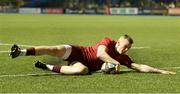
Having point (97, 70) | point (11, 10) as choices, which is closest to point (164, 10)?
point (11, 10)

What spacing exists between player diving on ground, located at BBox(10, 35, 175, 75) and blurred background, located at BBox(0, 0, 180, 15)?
54193 mm

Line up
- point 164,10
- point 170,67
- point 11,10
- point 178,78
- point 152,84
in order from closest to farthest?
1. point 152,84
2. point 178,78
3. point 170,67
4. point 164,10
5. point 11,10

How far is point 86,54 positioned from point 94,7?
195 feet

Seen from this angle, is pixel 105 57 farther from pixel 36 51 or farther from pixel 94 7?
pixel 94 7

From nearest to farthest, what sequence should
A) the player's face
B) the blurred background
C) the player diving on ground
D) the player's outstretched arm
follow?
the player diving on ground, the player's face, the player's outstretched arm, the blurred background

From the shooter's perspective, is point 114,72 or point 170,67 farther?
point 170,67

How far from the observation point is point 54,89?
7.29 m

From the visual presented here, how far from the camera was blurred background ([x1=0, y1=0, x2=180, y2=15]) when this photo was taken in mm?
65062

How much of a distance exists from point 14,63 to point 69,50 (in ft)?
7.07

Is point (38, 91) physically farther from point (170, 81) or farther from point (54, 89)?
point (170, 81)

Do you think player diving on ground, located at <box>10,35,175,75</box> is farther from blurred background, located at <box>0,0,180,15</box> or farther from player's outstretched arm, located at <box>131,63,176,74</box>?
blurred background, located at <box>0,0,180,15</box>

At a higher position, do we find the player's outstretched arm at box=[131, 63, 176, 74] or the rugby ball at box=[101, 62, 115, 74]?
the rugby ball at box=[101, 62, 115, 74]

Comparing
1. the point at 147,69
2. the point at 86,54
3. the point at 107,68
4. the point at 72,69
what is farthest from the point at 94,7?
the point at 72,69

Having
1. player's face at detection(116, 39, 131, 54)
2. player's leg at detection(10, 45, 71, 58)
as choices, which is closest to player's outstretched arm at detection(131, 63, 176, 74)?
player's face at detection(116, 39, 131, 54)
